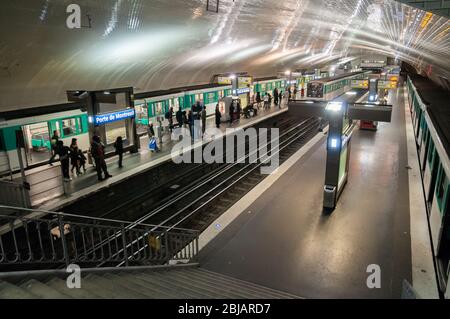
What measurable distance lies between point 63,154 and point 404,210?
32.2 ft

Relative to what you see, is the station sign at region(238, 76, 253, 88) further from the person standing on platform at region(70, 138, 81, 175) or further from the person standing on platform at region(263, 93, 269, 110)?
the person standing on platform at region(70, 138, 81, 175)

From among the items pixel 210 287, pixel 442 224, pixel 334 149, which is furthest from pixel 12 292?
pixel 334 149

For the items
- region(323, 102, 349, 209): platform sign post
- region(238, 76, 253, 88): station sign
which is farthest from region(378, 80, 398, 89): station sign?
region(323, 102, 349, 209): platform sign post

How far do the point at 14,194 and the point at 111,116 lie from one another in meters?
4.97

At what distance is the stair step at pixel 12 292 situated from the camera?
3.21 metres

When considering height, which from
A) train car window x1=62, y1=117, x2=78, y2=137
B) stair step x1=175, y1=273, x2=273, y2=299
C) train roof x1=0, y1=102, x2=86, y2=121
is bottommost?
stair step x1=175, y1=273, x2=273, y2=299

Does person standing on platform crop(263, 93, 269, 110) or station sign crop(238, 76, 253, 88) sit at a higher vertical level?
station sign crop(238, 76, 253, 88)

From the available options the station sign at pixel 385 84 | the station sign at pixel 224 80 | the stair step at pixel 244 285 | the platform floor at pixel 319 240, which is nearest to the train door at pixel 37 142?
the platform floor at pixel 319 240

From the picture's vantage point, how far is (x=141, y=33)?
10.3 meters

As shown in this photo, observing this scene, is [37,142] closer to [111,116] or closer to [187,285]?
[111,116]

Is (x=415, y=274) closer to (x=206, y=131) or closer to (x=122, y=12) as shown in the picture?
(x=122, y=12)

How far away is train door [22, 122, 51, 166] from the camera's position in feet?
41.4

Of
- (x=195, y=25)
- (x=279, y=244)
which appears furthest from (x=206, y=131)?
(x=279, y=244)

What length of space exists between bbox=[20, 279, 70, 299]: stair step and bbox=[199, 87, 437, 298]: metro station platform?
11.1 ft
